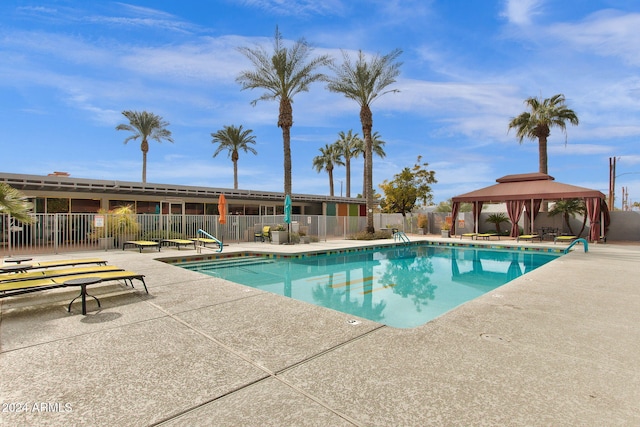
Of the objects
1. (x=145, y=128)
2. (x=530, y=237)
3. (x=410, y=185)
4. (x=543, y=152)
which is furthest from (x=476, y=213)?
(x=145, y=128)

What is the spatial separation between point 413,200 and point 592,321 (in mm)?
25134

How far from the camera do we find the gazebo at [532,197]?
708 inches

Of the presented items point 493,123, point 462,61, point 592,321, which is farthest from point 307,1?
point 493,123

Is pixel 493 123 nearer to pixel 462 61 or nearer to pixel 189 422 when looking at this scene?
pixel 462 61

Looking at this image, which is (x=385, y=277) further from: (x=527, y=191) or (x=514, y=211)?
(x=514, y=211)

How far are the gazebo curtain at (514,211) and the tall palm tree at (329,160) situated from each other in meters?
21.0

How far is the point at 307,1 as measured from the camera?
32.9ft

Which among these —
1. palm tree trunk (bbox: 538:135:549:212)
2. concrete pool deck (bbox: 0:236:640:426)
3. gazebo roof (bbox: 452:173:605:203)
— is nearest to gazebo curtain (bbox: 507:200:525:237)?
gazebo roof (bbox: 452:173:605:203)

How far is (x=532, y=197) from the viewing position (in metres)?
19.2

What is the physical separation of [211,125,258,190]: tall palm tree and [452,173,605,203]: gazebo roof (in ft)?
68.0

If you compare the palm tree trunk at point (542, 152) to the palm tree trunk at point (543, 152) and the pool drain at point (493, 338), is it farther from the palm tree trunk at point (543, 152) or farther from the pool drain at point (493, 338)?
the pool drain at point (493, 338)

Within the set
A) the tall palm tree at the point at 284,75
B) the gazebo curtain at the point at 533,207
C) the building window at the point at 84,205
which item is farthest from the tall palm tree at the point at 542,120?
the building window at the point at 84,205

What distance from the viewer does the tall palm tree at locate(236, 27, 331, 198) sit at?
56.6ft

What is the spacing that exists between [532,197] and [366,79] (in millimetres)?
12265
